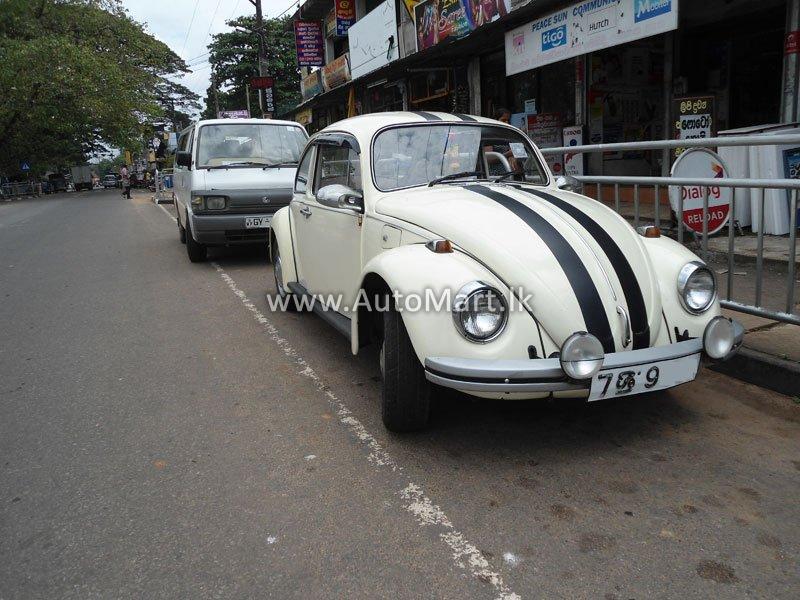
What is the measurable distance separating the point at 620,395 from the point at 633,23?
748 centimetres

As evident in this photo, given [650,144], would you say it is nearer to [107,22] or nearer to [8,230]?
[8,230]

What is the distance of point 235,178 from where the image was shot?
8695 mm

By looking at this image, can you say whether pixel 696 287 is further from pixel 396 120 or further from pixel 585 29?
pixel 585 29

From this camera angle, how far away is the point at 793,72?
7.73m

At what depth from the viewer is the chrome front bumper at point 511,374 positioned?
2.85m

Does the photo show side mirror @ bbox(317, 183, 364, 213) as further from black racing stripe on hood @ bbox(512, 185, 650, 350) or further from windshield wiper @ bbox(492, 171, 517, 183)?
black racing stripe on hood @ bbox(512, 185, 650, 350)

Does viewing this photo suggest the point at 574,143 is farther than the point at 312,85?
No

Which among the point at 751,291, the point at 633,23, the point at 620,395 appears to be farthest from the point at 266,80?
the point at 620,395

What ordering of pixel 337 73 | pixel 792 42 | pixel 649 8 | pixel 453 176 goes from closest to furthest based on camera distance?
1. pixel 453 176
2. pixel 792 42
3. pixel 649 8
4. pixel 337 73

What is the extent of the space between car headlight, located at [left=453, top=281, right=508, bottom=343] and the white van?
6059 millimetres

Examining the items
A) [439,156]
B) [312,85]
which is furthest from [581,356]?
[312,85]

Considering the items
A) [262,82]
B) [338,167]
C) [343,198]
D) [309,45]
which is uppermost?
[309,45]

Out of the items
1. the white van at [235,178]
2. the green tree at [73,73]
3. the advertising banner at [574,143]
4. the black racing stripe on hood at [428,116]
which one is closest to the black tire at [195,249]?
the white van at [235,178]

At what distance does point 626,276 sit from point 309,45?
25835mm
